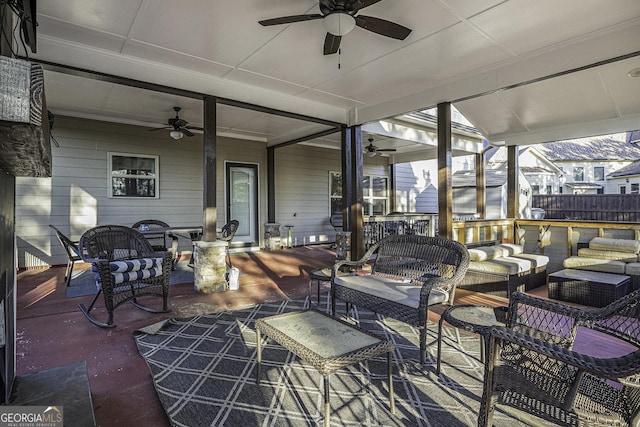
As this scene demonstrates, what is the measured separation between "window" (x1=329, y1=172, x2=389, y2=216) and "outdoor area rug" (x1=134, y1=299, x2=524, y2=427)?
24.0 ft

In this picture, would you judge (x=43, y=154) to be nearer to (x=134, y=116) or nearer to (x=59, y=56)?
(x=59, y=56)

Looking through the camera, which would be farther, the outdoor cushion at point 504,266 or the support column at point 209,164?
the support column at point 209,164

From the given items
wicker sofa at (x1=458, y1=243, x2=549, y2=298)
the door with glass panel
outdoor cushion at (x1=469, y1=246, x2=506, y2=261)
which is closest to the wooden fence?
wicker sofa at (x1=458, y1=243, x2=549, y2=298)

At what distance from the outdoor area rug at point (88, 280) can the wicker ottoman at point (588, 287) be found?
5211 mm

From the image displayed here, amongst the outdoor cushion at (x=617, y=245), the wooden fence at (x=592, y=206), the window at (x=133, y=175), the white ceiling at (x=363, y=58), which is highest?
the white ceiling at (x=363, y=58)

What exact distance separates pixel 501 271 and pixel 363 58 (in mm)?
3149

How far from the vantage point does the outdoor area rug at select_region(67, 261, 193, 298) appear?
4648 mm

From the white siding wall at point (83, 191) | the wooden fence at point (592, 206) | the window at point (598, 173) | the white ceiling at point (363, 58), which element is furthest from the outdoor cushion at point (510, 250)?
the window at point (598, 173)

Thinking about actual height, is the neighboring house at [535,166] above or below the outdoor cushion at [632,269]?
above

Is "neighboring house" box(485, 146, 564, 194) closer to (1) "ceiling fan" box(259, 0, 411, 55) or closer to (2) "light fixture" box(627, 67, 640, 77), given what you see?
(2) "light fixture" box(627, 67, 640, 77)

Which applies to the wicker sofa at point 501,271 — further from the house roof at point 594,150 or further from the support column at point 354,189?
the house roof at point 594,150

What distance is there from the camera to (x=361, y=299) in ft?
10.2

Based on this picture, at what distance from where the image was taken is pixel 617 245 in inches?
182

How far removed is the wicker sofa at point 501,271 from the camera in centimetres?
432
